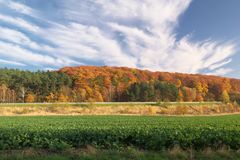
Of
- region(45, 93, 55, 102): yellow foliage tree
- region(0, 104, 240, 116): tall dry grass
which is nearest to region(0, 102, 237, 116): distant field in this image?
region(0, 104, 240, 116): tall dry grass

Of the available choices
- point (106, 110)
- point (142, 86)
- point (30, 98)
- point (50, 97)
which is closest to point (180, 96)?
point (142, 86)

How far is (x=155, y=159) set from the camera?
8.16 m

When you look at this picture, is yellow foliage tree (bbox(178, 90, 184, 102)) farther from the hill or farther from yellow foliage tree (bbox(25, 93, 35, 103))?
yellow foliage tree (bbox(25, 93, 35, 103))

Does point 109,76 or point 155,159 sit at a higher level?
point 109,76

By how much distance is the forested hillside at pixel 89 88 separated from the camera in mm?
74688

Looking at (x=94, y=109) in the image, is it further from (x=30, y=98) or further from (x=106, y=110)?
(x=30, y=98)

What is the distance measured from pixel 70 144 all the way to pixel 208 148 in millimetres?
5664

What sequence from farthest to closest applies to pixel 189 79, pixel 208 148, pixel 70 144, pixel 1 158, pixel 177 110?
1. pixel 189 79
2. pixel 177 110
3. pixel 70 144
4. pixel 208 148
5. pixel 1 158

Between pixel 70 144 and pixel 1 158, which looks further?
pixel 70 144

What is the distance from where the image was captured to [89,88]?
77.2 metres

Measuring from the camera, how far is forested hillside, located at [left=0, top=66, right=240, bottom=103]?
7469cm

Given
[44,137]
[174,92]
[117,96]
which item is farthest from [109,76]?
[44,137]

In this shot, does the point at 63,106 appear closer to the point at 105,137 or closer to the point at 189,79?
the point at 105,137

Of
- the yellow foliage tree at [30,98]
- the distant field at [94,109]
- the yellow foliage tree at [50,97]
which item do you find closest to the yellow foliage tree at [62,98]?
the yellow foliage tree at [50,97]
